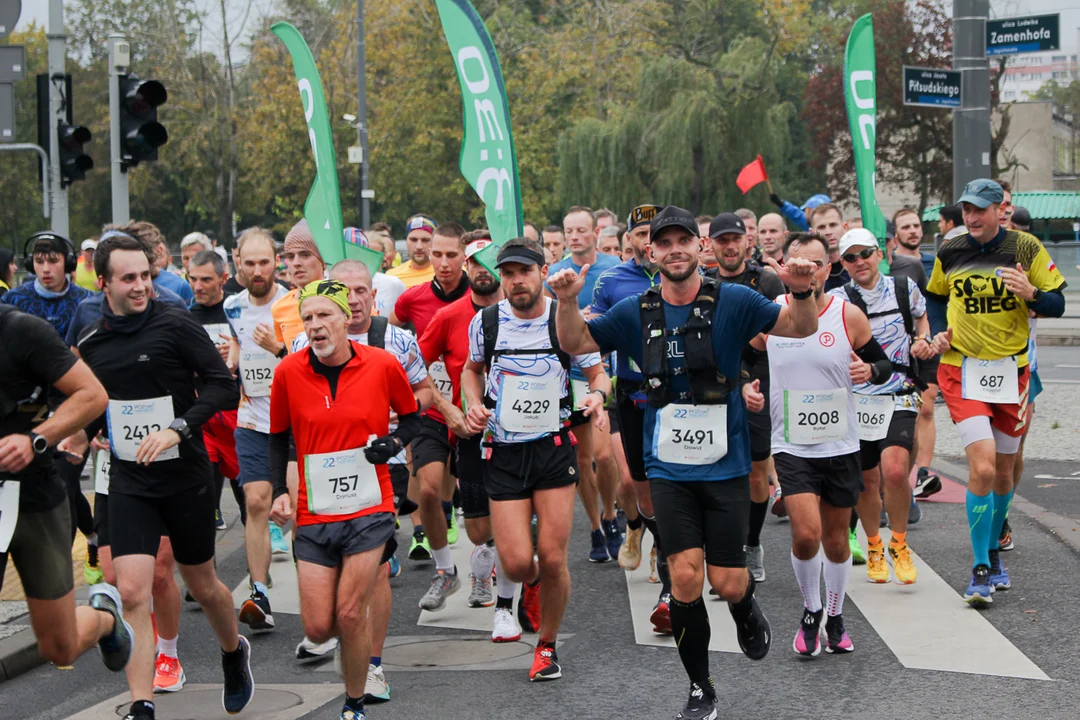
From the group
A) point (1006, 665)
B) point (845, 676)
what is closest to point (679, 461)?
point (845, 676)

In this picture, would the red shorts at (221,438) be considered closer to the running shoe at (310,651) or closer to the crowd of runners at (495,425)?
the crowd of runners at (495,425)

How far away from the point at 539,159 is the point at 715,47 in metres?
7.52

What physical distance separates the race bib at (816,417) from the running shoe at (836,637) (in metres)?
0.87

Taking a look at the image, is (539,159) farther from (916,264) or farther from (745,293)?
(745,293)

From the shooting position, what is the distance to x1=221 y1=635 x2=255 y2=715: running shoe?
20.2 ft

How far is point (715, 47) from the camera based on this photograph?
49.2 meters

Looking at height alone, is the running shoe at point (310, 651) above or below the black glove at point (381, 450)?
below

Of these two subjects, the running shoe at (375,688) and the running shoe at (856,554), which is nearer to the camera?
the running shoe at (375,688)

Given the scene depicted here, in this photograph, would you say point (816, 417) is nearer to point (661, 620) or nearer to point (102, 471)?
point (661, 620)

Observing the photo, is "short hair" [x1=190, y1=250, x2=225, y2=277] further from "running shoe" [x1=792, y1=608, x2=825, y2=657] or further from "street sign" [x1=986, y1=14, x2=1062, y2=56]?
"street sign" [x1=986, y1=14, x2=1062, y2=56]

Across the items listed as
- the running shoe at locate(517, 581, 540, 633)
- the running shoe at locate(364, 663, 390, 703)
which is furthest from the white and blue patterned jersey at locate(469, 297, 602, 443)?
the running shoe at locate(364, 663, 390, 703)

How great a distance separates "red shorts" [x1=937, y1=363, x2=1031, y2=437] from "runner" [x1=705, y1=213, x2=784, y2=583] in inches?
42.4

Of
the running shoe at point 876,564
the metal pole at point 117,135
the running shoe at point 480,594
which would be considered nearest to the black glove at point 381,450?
the running shoe at point 480,594

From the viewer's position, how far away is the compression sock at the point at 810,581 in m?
6.97
